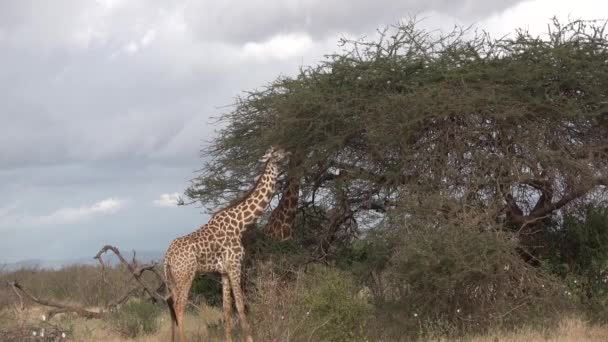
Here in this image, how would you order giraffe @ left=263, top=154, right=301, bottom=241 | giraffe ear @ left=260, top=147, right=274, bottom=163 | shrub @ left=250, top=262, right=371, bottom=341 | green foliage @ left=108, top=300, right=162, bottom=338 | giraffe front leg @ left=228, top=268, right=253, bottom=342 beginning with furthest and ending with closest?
green foliage @ left=108, top=300, right=162, bottom=338 < giraffe @ left=263, top=154, right=301, bottom=241 < giraffe ear @ left=260, top=147, right=274, bottom=163 < giraffe front leg @ left=228, top=268, right=253, bottom=342 < shrub @ left=250, top=262, right=371, bottom=341

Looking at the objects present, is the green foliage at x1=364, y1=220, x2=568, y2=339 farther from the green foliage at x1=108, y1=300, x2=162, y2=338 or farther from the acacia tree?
the green foliage at x1=108, y1=300, x2=162, y2=338

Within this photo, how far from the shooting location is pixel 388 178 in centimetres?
1279

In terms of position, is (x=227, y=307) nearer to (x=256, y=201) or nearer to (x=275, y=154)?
(x=256, y=201)

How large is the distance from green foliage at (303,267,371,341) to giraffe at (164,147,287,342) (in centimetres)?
99

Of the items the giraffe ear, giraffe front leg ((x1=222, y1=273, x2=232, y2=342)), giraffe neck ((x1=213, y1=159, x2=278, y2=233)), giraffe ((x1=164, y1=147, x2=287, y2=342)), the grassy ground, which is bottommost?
the grassy ground

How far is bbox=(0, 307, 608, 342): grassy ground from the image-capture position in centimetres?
1094

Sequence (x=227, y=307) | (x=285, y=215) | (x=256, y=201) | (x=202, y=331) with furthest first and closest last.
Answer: (x=285, y=215)
(x=202, y=331)
(x=256, y=201)
(x=227, y=307)

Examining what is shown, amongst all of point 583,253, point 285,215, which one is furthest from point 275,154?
point 583,253

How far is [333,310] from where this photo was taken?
1106cm

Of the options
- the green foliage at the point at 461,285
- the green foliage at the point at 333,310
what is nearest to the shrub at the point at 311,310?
the green foliage at the point at 333,310

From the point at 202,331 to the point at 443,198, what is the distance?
4.73m

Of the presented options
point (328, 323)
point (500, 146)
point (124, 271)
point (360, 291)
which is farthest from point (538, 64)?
point (124, 271)

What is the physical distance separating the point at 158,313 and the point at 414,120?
7420 millimetres

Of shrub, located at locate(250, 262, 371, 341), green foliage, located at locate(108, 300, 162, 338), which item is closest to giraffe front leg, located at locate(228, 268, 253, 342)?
shrub, located at locate(250, 262, 371, 341)
